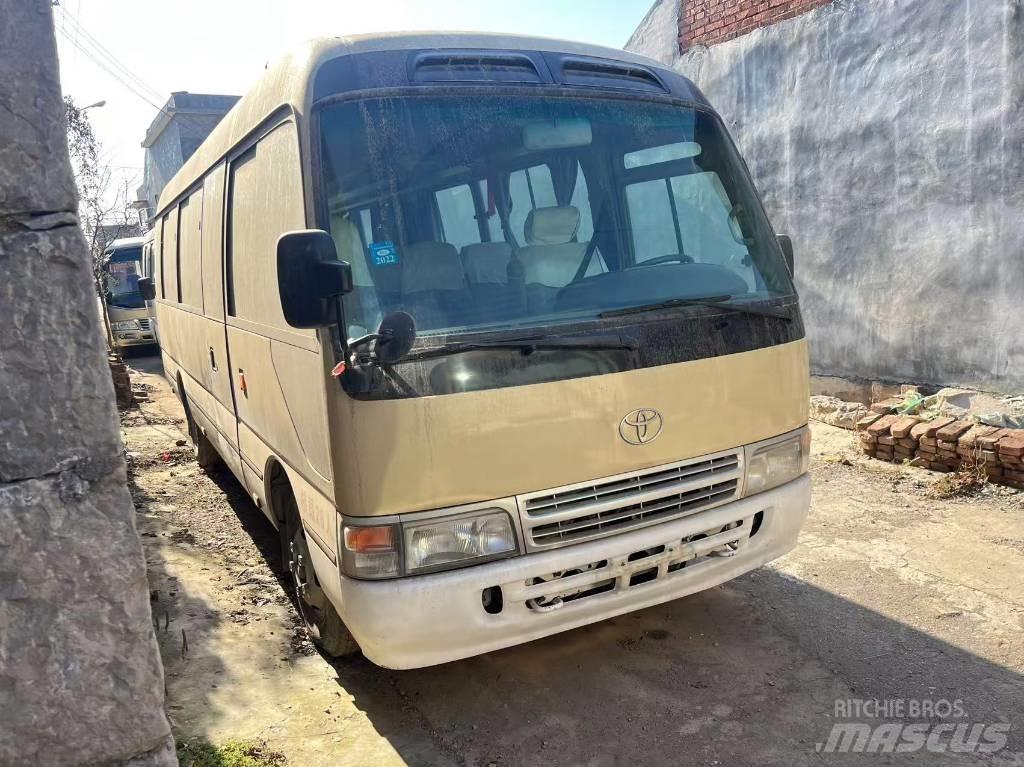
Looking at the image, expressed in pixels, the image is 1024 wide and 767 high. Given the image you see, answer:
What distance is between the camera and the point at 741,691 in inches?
127

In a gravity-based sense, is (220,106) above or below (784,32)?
above

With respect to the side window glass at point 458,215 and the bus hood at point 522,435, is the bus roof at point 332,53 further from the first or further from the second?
the bus hood at point 522,435

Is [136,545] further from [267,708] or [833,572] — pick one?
[833,572]

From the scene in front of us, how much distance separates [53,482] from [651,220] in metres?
2.53

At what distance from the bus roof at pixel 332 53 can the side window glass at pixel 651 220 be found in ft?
1.92

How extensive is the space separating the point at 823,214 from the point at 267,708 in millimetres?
6386

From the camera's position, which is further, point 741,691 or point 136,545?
point 741,691

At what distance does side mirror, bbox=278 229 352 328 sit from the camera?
251 cm

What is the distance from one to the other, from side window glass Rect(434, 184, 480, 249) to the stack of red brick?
433 cm

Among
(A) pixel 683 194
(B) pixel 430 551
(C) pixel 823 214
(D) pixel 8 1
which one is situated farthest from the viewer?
(C) pixel 823 214

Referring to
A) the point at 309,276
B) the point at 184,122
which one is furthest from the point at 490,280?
the point at 184,122

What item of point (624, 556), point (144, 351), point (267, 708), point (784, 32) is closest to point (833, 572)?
point (624, 556)

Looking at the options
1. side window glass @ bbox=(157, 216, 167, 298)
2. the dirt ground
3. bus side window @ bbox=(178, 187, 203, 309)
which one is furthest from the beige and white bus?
side window glass @ bbox=(157, 216, 167, 298)

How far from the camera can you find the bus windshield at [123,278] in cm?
1683
